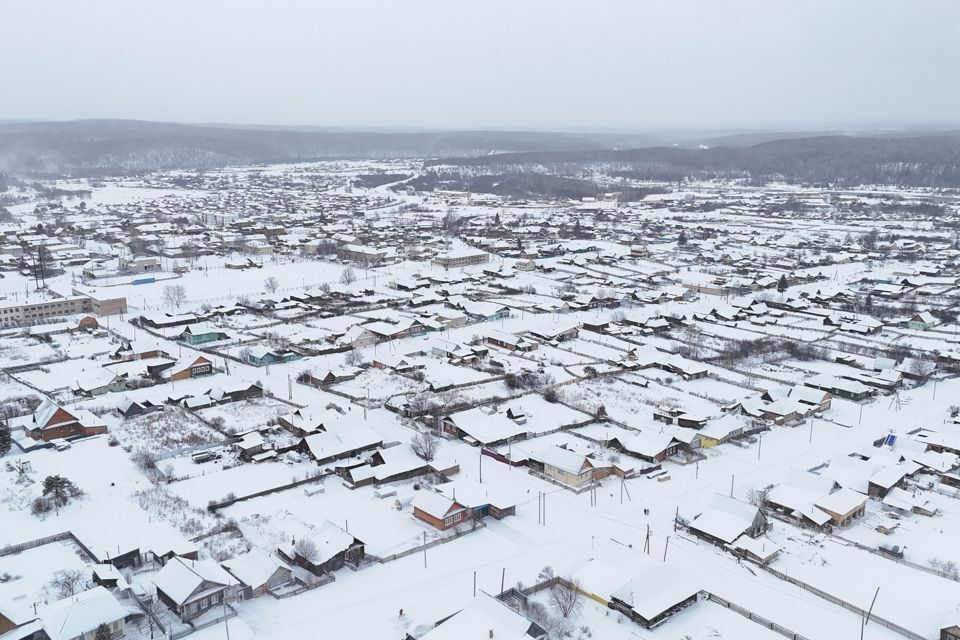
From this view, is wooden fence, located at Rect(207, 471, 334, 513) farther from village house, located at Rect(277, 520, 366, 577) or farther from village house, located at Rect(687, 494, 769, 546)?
village house, located at Rect(687, 494, 769, 546)

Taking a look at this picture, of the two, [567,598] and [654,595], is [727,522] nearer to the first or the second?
[654,595]

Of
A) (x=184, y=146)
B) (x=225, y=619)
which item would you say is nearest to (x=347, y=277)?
(x=225, y=619)

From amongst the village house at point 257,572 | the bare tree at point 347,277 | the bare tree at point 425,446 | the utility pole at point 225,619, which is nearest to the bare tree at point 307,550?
the village house at point 257,572

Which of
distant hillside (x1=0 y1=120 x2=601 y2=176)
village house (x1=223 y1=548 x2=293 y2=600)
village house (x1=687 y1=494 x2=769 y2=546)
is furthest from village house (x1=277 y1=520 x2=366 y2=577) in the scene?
distant hillside (x1=0 y1=120 x2=601 y2=176)

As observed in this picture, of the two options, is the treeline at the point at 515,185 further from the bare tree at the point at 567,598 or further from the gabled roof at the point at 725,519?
the bare tree at the point at 567,598

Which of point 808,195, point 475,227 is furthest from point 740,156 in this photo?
point 475,227
